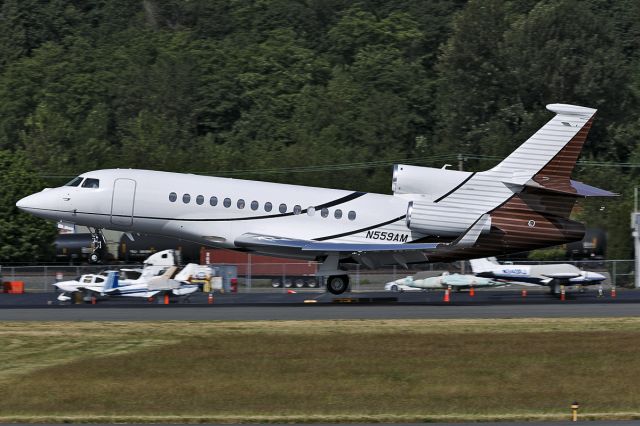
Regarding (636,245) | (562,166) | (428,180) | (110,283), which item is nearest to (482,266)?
(636,245)

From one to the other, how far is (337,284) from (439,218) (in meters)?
4.03

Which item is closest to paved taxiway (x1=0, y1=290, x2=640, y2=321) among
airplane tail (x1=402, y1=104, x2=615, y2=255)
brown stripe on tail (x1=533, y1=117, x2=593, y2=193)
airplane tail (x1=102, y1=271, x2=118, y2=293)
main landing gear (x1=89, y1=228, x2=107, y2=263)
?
airplane tail (x1=102, y1=271, x2=118, y2=293)

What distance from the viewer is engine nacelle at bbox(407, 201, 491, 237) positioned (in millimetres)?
37188

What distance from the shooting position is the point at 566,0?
90375 millimetres

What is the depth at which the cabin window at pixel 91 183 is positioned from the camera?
38.5 metres

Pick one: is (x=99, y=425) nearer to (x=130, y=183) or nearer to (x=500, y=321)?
(x=500, y=321)

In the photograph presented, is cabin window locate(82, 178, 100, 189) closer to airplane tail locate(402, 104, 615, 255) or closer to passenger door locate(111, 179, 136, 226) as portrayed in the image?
passenger door locate(111, 179, 136, 226)

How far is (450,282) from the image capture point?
45.7 meters

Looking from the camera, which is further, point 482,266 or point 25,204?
point 482,266

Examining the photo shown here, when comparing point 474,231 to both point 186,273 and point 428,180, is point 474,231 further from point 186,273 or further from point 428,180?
point 186,273

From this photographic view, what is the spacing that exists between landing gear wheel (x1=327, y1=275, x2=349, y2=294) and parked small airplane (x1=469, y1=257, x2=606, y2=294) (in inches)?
271

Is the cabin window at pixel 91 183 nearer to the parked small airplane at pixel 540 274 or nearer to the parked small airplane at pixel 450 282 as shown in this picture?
the parked small airplane at pixel 540 274

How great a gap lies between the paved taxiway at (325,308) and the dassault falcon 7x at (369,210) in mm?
1775

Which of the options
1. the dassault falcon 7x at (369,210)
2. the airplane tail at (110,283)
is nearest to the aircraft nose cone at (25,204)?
the dassault falcon 7x at (369,210)
